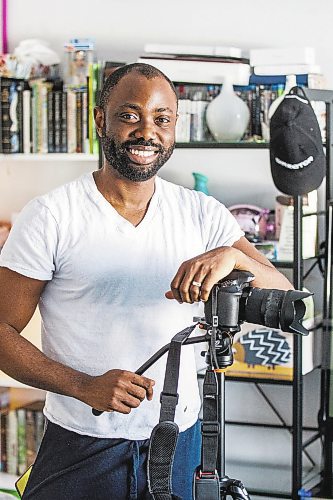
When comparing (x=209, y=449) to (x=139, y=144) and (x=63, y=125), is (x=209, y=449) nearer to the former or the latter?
(x=139, y=144)

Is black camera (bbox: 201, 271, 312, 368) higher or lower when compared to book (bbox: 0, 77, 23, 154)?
lower

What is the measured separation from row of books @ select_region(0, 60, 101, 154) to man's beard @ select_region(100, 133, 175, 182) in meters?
1.29

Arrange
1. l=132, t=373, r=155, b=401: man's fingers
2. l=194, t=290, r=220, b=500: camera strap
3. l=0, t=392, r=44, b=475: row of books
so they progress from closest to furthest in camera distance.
Answer: l=194, t=290, r=220, b=500: camera strap
l=132, t=373, r=155, b=401: man's fingers
l=0, t=392, r=44, b=475: row of books

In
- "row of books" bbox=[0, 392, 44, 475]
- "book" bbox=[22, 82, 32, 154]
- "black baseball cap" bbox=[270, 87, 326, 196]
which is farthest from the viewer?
"row of books" bbox=[0, 392, 44, 475]

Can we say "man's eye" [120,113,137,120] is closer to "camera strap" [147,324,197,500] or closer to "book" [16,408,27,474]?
"camera strap" [147,324,197,500]

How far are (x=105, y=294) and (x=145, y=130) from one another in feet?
0.91

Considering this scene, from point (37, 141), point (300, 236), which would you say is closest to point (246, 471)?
point (300, 236)

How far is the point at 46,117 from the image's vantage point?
2.99 m

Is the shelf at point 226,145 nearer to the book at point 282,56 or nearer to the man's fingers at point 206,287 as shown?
the book at point 282,56

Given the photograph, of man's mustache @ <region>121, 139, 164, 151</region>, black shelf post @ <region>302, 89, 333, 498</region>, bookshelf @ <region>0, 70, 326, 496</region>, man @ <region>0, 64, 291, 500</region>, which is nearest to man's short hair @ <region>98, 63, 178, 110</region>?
man @ <region>0, 64, 291, 500</region>

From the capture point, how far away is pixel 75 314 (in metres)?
1.63

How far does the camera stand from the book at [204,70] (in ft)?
9.20

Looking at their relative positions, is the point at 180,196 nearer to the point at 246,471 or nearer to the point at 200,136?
the point at 200,136

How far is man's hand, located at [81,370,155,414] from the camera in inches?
56.1
